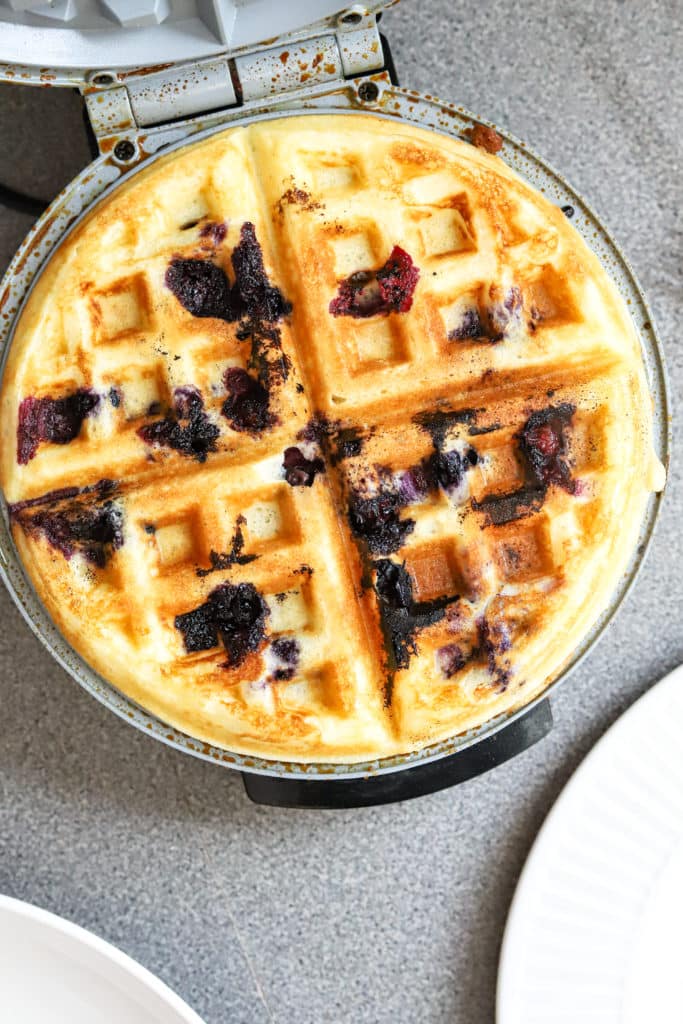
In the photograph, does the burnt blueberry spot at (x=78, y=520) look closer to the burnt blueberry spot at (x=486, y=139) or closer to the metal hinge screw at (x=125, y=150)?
the metal hinge screw at (x=125, y=150)

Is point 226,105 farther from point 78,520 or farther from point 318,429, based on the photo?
point 78,520

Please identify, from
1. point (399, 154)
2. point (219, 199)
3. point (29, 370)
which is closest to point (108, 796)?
point (29, 370)

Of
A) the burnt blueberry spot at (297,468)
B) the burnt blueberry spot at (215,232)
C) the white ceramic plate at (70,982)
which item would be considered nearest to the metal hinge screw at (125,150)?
the burnt blueberry spot at (215,232)

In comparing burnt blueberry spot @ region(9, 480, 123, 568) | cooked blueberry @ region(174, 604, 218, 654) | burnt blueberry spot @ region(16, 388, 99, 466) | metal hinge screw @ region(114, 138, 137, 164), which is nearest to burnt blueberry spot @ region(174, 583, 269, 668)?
cooked blueberry @ region(174, 604, 218, 654)

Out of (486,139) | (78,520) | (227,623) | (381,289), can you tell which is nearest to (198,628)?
(227,623)

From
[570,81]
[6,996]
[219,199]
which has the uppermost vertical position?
[570,81]

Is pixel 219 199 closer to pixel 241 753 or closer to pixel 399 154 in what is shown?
pixel 399 154

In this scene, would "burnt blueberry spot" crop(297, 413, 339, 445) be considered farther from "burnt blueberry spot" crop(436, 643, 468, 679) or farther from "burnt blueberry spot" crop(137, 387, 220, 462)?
"burnt blueberry spot" crop(436, 643, 468, 679)
